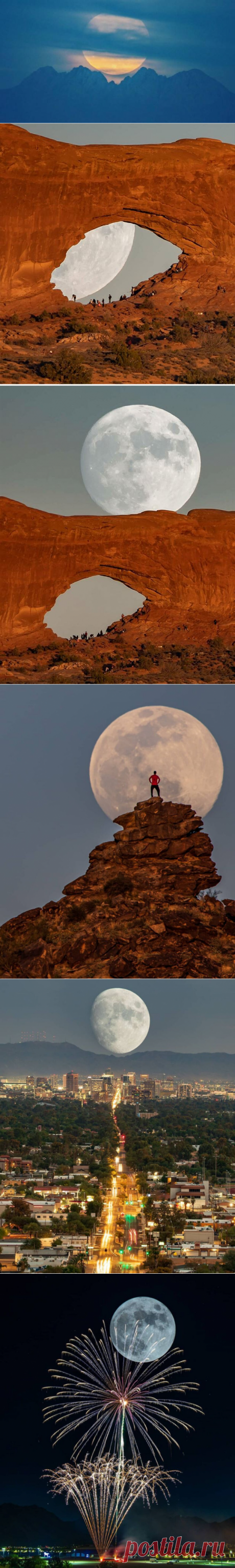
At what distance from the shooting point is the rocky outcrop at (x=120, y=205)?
14766mm

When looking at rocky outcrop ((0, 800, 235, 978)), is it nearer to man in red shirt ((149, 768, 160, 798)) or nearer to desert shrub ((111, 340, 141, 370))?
man in red shirt ((149, 768, 160, 798))

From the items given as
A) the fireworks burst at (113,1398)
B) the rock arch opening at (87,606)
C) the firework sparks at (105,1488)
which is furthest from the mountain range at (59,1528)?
the rock arch opening at (87,606)

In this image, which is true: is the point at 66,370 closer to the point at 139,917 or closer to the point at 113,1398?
the point at 139,917

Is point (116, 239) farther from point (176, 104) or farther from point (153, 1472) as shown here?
point (153, 1472)

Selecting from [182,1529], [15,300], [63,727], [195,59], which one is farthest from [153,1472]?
[195,59]

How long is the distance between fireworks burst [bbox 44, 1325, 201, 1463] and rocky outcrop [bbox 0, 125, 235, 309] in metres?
8.60

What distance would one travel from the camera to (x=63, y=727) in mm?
14656

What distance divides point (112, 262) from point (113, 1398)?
927 cm

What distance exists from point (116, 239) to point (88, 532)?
8.50ft

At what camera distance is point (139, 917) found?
45.9ft

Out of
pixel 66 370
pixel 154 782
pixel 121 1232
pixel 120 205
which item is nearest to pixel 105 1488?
pixel 121 1232

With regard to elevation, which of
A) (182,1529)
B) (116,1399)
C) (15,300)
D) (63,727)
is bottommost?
(182,1529)

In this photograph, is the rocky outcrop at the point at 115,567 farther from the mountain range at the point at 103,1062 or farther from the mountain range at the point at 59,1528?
the mountain range at the point at 59,1528

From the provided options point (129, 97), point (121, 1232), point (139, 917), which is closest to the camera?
point (121, 1232)
